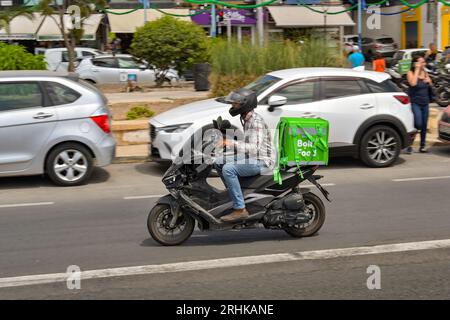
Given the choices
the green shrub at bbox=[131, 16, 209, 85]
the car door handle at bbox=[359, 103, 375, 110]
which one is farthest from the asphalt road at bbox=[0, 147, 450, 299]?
the green shrub at bbox=[131, 16, 209, 85]

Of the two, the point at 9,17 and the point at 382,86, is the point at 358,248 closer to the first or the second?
the point at 382,86

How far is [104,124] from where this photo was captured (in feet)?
33.9

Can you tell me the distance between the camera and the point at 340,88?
1137cm

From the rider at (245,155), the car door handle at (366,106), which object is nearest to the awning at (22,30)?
the car door handle at (366,106)

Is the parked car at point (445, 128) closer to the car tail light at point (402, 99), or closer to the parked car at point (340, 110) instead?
the parked car at point (340, 110)

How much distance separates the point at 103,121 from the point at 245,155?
414 cm

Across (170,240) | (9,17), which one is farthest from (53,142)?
(9,17)

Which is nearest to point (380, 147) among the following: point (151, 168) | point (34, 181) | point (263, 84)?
point (263, 84)

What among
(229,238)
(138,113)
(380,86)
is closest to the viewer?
(229,238)

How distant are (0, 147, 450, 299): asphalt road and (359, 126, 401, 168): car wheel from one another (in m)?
0.54

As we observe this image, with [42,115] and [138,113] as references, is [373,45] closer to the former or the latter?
[138,113]

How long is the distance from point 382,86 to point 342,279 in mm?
6391

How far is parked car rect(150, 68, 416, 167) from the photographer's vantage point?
35.4 feet

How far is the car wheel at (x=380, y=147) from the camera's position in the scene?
448 inches
